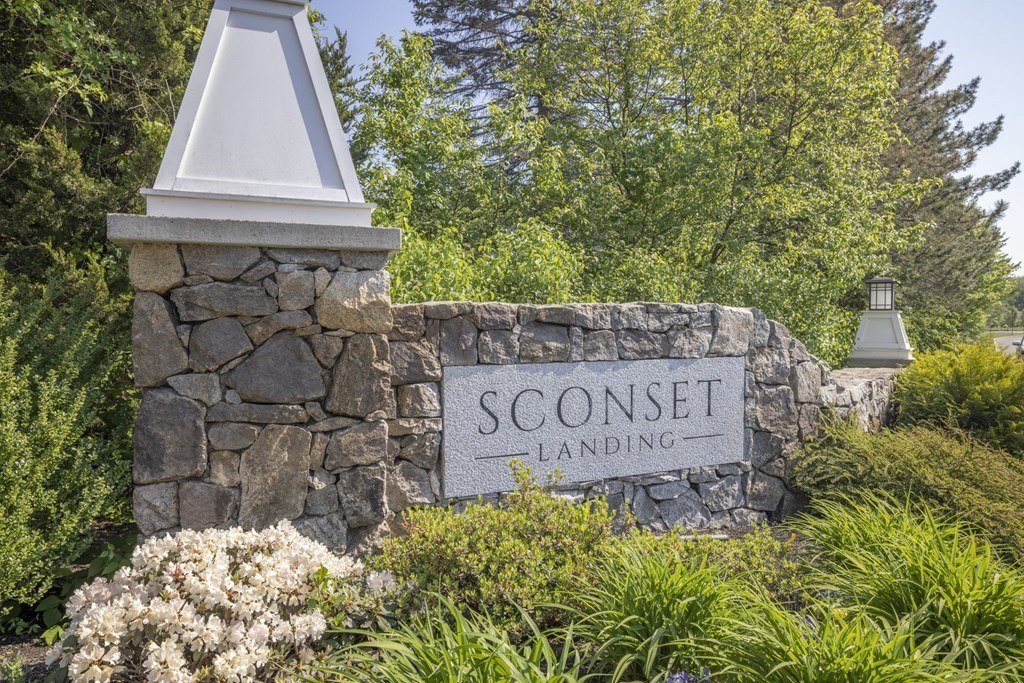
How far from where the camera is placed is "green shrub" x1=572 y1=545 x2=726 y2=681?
251cm

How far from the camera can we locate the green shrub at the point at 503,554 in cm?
283

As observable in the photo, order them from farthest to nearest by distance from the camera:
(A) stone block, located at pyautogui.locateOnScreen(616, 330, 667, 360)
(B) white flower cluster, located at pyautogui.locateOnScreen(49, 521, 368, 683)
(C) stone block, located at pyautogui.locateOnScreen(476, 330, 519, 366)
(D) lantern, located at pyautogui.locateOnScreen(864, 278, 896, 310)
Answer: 1. (D) lantern, located at pyautogui.locateOnScreen(864, 278, 896, 310)
2. (A) stone block, located at pyautogui.locateOnScreen(616, 330, 667, 360)
3. (C) stone block, located at pyautogui.locateOnScreen(476, 330, 519, 366)
4. (B) white flower cluster, located at pyautogui.locateOnScreen(49, 521, 368, 683)

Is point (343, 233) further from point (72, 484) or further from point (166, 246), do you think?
point (72, 484)

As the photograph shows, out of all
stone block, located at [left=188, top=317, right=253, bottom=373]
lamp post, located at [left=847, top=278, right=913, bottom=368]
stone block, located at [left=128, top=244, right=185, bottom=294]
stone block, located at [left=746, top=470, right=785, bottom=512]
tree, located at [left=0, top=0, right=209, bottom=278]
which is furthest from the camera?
lamp post, located at [left=847, top=278, right=913, bottom=368]

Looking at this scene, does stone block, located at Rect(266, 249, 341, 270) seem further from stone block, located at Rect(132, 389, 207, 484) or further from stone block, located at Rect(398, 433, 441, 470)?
stone block, located at Rect(398, 433, 441, 470)

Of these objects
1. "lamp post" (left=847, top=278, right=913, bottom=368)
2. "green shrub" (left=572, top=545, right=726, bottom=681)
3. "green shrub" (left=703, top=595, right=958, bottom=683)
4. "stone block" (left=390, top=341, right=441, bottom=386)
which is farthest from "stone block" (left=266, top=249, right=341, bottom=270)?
"lamp post" (left=847, top=278, right=913, bottom=368)

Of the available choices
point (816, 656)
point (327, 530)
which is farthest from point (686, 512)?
point (816, 656)

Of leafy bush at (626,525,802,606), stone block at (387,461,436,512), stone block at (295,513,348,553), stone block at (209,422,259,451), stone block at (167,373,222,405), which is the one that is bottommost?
leafy bush at (626,525,802,606)

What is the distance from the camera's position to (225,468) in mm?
3277

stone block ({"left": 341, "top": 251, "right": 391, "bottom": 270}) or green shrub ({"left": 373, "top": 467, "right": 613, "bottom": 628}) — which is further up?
stone block ({"left": 341, "top": 251, "right": 391, "bottom": 270})

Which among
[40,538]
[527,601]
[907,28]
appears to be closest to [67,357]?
[40,538]

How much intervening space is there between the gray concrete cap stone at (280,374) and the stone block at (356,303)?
192 millimetres

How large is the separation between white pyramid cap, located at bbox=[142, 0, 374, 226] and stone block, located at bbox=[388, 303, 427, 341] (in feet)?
1.80

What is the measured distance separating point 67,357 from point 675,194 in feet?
22.6
